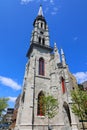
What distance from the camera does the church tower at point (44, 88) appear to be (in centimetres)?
2181

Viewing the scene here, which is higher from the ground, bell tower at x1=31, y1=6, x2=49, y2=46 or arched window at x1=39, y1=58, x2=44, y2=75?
bell tower at x1=31, y1=6, x2=49, y2=46

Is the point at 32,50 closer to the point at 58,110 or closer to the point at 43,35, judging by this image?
the point at 43,35

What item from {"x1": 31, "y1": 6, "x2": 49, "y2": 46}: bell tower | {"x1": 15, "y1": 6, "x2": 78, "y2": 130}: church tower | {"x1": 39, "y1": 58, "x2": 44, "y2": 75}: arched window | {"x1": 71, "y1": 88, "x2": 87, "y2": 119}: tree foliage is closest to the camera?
{"x1": 71, "y1": 88, "x2": 87, "y2": 119}: tree foliage

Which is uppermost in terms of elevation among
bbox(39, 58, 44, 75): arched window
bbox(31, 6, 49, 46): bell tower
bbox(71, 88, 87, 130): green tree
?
bbox(31, 6, 49, 46): bell tower

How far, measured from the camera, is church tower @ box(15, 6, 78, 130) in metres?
21.8

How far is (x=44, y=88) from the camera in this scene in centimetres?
2702

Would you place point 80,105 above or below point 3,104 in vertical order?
below

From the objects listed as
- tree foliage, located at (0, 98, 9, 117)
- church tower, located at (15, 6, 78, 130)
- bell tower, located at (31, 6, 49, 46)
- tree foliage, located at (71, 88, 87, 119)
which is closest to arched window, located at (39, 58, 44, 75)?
church tower, located at (15, 6, 78, 130)

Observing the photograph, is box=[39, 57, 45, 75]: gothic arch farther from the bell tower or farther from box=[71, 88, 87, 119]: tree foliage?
box=[71, 88, 87, 119]: tree foliage

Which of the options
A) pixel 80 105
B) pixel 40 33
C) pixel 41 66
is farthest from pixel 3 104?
pixel 40 33

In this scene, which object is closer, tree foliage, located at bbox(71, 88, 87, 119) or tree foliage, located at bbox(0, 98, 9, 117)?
tree foliage, located at bbox(71, 88, 87, 119)

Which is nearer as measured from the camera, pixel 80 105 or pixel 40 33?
pixel 80 105

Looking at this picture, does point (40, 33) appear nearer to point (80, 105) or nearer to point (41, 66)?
point (41, 66)

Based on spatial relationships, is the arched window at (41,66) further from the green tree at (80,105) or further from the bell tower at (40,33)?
the green tree at (80,105)
